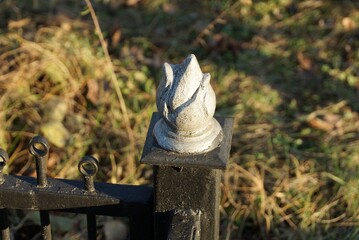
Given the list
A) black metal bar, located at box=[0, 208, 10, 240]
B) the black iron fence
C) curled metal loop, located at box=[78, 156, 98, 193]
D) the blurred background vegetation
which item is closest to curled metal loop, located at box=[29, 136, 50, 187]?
the black iron fence

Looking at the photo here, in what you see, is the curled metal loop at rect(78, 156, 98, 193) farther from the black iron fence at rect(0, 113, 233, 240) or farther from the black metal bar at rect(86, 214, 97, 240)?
the black metal bar at rect(86, 214, 97, 240)

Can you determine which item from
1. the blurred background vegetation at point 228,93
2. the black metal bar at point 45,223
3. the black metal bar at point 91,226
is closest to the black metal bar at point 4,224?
the black metal bar at point 45,223

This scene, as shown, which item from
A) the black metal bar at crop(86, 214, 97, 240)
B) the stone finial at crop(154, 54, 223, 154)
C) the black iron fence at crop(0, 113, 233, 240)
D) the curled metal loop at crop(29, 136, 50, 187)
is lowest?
the black metal bar at crop(86, 214, 97, 240)

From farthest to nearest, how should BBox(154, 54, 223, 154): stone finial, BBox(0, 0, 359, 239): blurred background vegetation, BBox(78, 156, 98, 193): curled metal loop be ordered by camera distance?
BBox(0, 0, 359, 239): blurred background vegetation
BBox(78, 156, 98, 193): curled metal loop
BBox(154, 54, 223, 154): stone finial

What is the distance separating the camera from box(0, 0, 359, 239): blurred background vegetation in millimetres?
2715

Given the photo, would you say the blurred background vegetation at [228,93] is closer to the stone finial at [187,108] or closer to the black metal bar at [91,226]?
the black metal bar at [91,226]

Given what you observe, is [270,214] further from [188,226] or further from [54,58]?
[54,58]

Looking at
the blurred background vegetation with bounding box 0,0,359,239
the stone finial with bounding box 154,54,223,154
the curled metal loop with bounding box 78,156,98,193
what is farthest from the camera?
the blurred background vegetation with bounding box 0,0,359,239

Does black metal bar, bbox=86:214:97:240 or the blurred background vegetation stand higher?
the blurred background vegetation

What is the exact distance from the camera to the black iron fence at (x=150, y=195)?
135cm

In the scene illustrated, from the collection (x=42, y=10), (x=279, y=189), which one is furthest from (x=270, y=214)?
(x=42, y=10)

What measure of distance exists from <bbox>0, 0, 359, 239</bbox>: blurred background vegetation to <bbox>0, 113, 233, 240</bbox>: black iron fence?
3.26 feet

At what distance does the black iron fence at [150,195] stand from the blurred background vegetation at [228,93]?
0.99 metres

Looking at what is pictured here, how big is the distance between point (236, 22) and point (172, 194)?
128 inches
